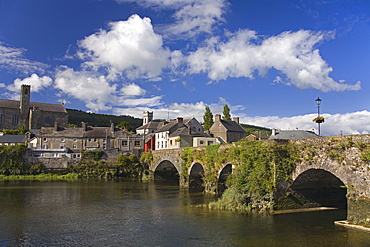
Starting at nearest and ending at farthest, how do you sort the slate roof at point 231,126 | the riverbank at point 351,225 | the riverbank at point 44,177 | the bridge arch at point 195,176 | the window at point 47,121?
the riverbank at point 351,225 → the bridge arch at point 195,176 → the riverbank at point 44,177 → the slate roof at point 231,126 → the window at point 47,121

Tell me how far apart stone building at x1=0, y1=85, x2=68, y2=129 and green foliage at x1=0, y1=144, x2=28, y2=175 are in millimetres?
31565

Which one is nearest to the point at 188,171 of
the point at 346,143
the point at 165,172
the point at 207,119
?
the point at 165,172

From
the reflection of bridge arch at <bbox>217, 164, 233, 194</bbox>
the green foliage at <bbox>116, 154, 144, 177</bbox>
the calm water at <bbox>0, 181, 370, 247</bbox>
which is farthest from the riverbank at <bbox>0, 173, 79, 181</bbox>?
the reflection of bridge arch at <bbox>217, 164, 233, 194</bbox>

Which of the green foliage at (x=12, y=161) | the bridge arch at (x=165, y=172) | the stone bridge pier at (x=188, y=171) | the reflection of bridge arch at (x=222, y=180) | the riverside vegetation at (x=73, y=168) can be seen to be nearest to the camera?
the reflection of bridge arch at (x=222, y=180)

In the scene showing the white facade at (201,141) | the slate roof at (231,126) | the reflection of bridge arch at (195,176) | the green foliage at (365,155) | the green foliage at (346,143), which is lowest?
the reflection of bridge arch at (195,176)

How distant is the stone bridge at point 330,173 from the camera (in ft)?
53.1

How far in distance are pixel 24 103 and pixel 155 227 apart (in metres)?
76.2

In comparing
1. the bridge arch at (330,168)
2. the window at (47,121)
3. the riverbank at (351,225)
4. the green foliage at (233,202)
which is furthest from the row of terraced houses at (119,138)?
the riverbank at (351,225)

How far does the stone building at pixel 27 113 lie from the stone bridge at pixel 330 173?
206 ft

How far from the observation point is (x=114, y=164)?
172 ft

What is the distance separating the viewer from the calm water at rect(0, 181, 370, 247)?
14586 millimetres

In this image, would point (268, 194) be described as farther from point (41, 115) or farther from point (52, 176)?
point (41, 115)

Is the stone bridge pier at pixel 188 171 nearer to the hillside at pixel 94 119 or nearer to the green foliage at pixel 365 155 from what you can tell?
the green foliage at pixel 365 155

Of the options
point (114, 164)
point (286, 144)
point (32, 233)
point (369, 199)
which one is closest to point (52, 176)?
point (114, 164)
